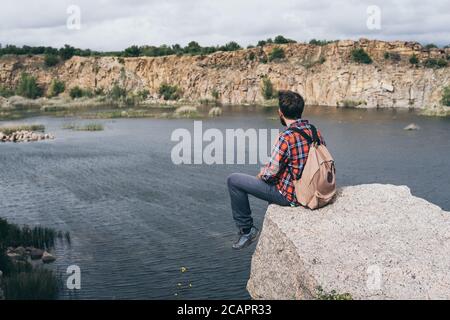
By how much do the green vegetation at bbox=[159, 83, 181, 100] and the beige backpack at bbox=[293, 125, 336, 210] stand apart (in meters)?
80.2

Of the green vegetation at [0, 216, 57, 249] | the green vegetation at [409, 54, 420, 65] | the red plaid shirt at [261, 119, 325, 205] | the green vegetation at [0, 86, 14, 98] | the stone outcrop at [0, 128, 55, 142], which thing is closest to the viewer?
the red plaid shirt at [261, 119, 325, 205]

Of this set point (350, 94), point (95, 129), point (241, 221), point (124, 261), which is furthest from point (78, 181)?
point (350, 94)

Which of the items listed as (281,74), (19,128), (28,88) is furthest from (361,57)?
(28,88)

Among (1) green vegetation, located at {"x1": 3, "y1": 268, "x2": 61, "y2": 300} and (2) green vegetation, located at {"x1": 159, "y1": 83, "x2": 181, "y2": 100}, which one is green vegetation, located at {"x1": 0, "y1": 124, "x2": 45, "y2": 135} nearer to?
(1) green vegetation, located at {"x1": 3, "y1": 268, "x2": 61, "y2": 300}

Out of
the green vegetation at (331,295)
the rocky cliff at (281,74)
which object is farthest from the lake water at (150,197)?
the rocky cliff at (281,74)

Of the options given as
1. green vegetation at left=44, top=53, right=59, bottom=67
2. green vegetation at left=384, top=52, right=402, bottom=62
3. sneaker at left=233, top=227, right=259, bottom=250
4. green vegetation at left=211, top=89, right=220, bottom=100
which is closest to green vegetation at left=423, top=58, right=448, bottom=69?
green vegetation at left=384, top=52, right=402, bottom=62

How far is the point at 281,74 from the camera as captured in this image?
83375 millimetres

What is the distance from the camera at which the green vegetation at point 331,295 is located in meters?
7.48

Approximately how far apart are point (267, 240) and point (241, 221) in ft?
1.76

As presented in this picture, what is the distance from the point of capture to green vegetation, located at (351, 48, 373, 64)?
76.7 meters

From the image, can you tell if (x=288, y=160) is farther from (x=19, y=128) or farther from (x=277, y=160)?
(x=19, y=128)

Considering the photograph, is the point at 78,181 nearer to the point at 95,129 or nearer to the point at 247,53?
the point at 95,129
